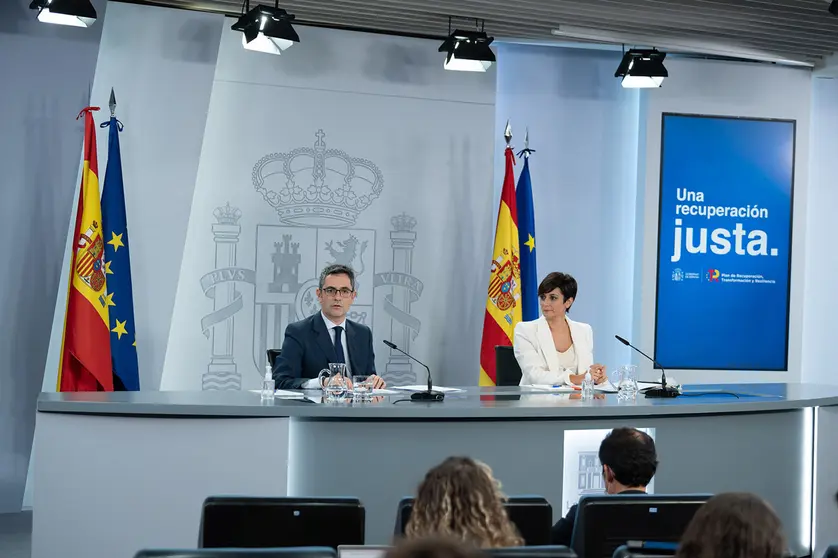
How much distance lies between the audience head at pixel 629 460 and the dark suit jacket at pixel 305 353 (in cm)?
188

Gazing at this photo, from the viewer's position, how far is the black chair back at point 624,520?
2705mm

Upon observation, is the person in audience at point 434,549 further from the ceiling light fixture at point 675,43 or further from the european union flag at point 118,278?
the ceiling light fixture at point 675,43

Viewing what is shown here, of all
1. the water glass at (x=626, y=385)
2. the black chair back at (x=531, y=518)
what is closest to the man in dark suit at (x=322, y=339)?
the water glass at (x=626, y=385)

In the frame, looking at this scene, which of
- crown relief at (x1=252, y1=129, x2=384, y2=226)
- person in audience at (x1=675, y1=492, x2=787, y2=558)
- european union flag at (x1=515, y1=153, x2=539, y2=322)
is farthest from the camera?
european union flag at (x1=515, y1=153, x2=539, y2=322)

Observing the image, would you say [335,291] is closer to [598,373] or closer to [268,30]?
[598,373]

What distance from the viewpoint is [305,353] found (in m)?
4.66

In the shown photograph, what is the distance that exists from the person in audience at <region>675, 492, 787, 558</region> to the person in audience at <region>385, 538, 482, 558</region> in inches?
30.8

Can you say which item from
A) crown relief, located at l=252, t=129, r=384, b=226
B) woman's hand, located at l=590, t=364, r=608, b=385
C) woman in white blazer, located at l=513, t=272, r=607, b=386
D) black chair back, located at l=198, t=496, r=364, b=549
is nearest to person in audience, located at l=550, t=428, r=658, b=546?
black chair back, located at l=198, t=496, r=364, b=549

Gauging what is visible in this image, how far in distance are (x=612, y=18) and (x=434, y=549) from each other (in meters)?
5.93

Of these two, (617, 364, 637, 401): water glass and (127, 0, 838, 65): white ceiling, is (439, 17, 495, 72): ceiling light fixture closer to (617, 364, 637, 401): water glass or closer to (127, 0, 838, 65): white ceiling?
(127, 0, 838, 65): white ceiling

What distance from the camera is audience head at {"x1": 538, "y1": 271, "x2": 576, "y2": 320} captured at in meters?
5.27

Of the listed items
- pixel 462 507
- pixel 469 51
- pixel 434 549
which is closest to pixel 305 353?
pixel 469 51

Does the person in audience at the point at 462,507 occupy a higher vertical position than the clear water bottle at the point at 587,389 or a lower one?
lower

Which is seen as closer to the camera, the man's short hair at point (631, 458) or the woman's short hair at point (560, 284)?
the man's short hair at point (631, 458)
